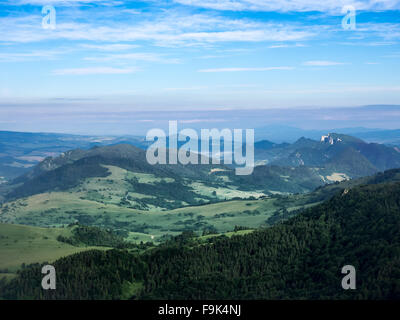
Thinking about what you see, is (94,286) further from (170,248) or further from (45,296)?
(170,248)

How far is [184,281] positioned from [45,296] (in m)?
40.8

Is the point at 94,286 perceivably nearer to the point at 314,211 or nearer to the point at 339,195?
the point at 314,211

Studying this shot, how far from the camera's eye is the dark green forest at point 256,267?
404 feet

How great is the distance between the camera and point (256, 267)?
5541 inches

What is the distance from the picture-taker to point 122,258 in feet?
474

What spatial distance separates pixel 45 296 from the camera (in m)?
126

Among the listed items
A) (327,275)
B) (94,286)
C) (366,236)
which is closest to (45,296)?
(94,286)

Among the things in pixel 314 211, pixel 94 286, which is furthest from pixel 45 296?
pixel 314 211

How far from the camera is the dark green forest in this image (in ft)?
404
